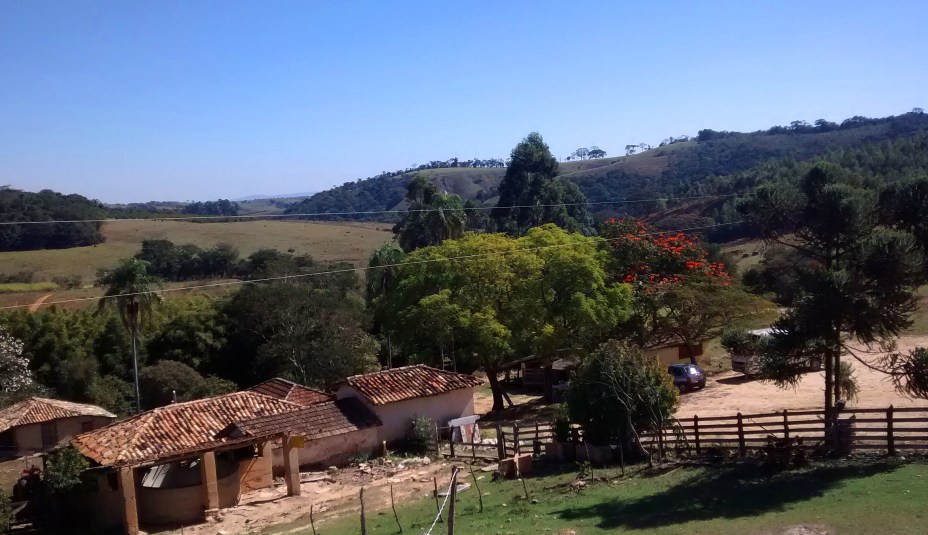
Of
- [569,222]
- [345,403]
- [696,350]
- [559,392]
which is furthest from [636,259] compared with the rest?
[569,222]

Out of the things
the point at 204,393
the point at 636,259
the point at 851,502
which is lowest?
the point at 204,393

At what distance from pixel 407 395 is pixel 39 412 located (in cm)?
1941

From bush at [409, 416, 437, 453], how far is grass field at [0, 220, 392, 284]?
6116 centimetres

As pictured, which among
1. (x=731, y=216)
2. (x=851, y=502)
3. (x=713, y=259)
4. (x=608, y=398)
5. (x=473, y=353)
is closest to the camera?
(x=851, y=502)

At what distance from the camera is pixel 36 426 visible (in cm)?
3906

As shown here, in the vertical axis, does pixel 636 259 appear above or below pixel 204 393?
above

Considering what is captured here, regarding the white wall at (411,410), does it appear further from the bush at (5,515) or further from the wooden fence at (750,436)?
the bush at (5,515)

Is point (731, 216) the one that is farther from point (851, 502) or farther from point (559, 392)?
point (851, 502)

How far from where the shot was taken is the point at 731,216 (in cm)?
10244

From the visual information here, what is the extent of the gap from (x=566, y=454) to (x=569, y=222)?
48.4m

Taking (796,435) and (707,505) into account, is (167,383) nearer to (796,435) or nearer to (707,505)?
(796,435)

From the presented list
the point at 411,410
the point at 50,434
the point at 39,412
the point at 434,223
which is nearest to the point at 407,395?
the point at 411,410

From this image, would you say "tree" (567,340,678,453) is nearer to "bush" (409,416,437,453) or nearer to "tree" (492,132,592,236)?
"bush" (409,416,437,453)

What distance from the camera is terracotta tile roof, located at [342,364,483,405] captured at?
106ft
